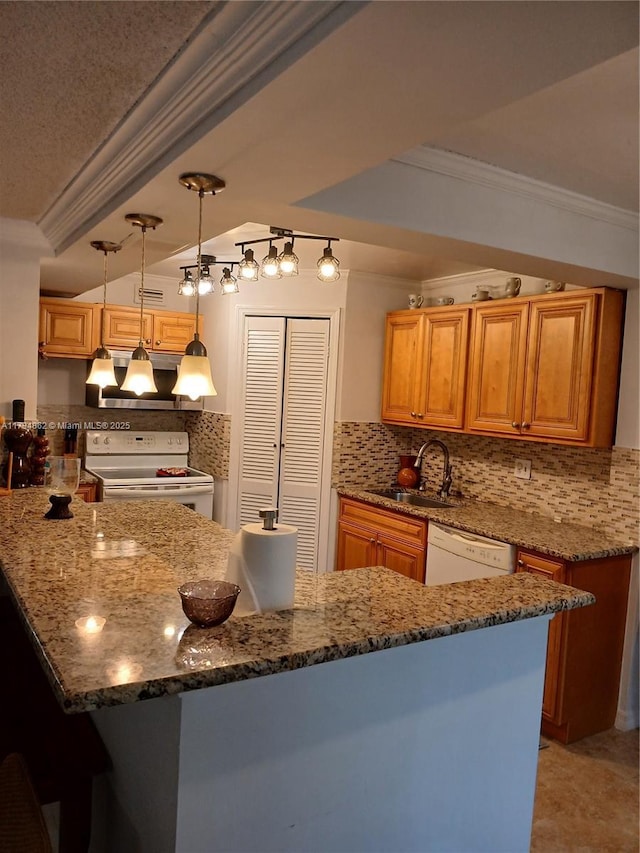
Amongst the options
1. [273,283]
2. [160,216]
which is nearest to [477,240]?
[160,216]

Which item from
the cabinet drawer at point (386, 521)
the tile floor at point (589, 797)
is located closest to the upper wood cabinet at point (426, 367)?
the cabinet drawer at point (386, 521)

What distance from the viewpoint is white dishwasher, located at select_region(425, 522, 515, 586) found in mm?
3268

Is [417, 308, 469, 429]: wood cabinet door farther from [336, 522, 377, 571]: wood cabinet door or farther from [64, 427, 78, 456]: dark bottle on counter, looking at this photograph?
[64, 427, 78, 456]: dark bottle on counter

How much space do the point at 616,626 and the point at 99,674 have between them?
9.41 feet

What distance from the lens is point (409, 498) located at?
4484mm

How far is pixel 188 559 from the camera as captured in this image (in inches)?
90.5

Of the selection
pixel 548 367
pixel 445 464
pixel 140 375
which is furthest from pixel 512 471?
pixel 140 375

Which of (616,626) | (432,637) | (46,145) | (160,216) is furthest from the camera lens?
(616,626)

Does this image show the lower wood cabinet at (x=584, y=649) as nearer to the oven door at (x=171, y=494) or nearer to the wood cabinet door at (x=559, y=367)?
the wood cabinet door at (x=559, y=367)

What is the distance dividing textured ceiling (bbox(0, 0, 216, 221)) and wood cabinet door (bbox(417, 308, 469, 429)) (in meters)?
2.47

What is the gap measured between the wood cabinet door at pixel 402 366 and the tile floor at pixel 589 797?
2.16 m

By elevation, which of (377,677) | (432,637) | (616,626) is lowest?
(616,626)

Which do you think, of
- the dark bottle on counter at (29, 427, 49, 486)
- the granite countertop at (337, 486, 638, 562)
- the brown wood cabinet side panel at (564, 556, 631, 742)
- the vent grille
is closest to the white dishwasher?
the granite countertop at (337, 486, 638, 562)

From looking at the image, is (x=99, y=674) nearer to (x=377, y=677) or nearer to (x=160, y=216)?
(x=377, y=677)
